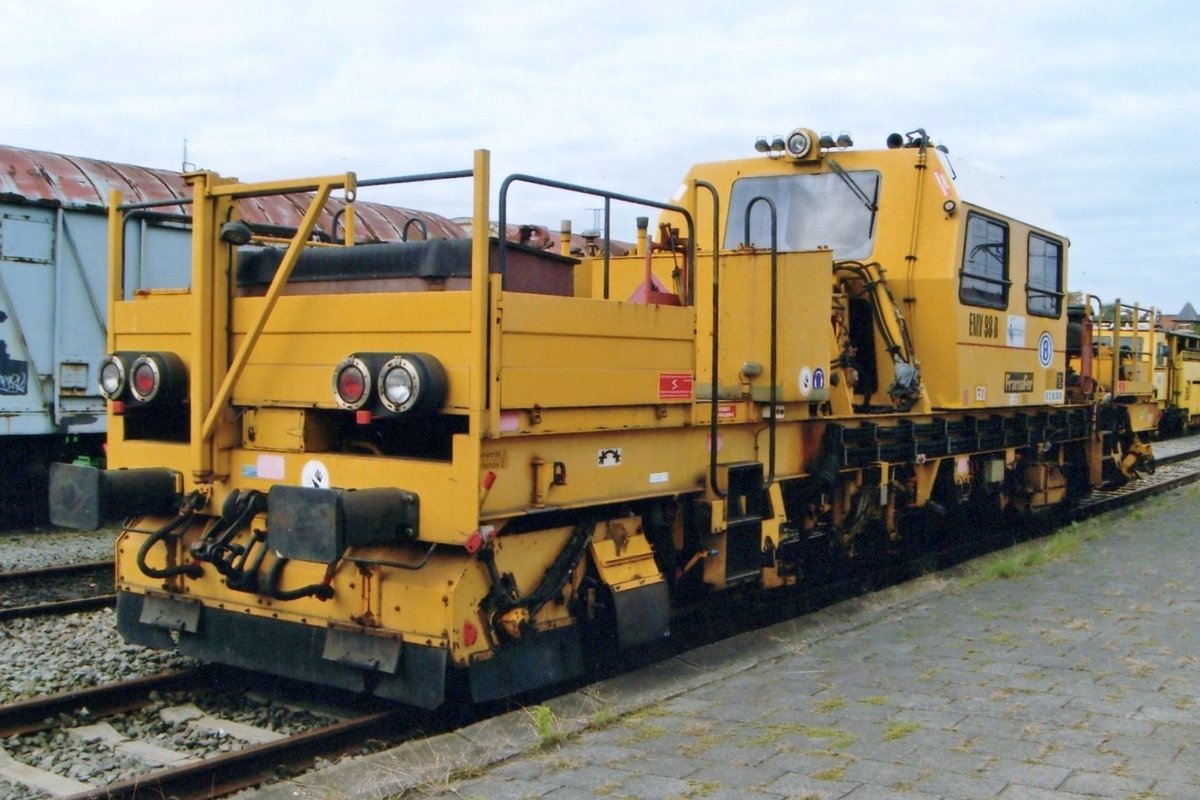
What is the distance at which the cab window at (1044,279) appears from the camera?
34.1 feet

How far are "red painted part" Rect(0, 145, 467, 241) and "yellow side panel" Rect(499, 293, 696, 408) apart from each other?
6.18 m

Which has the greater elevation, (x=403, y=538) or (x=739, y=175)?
(x=739, y=175)

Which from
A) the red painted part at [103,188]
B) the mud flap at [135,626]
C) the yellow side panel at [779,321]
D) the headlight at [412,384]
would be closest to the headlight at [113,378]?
the mud flap at [135,626]

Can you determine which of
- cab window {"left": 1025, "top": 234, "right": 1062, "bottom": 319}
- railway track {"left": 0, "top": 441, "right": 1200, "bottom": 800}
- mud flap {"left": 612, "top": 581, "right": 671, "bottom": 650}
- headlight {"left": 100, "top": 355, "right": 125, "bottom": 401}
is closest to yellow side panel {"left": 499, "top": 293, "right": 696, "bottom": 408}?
mud flap {"left": 612, "top": 581, "right": 671, "bottom": 650}

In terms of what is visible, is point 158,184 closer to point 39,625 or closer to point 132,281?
point 132,281

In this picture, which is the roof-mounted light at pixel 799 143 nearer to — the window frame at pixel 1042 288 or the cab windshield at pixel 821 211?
the cab windshield at pixel 821 211

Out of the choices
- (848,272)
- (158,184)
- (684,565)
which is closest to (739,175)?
(848,272)

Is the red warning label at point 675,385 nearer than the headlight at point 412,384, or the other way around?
the headlight at point 412,384

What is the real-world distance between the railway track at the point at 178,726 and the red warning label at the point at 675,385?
1.98 m

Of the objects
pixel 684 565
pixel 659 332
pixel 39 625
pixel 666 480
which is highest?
pixel 659 332

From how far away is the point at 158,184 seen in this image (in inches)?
525

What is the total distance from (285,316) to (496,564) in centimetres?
153

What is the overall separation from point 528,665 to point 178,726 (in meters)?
1.60

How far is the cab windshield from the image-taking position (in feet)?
29.9
